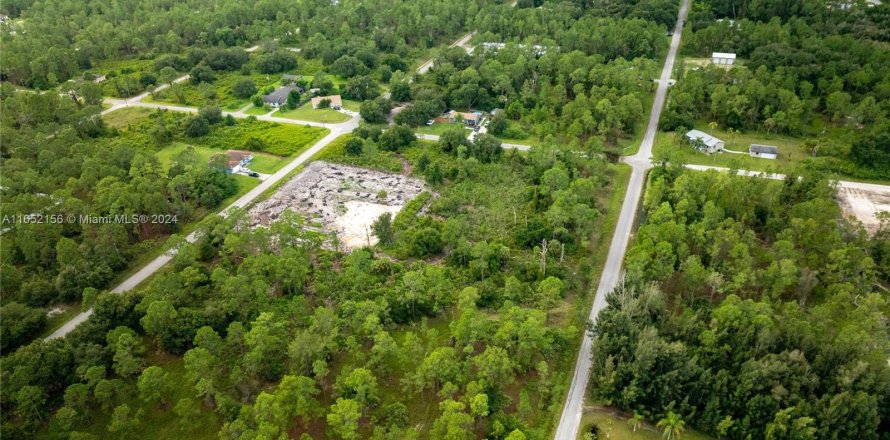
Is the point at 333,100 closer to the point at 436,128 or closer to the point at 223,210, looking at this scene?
the point at 436,128

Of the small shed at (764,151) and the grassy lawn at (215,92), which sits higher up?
the grassy lawn at (215,92)

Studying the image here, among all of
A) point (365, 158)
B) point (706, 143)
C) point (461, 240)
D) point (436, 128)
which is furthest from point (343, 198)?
point (706, 143)

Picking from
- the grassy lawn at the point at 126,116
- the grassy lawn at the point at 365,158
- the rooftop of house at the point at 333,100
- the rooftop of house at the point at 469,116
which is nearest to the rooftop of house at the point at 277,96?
the rooftop of house at the point at 333,100

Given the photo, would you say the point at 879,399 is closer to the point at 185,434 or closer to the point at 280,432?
the point at 280,432

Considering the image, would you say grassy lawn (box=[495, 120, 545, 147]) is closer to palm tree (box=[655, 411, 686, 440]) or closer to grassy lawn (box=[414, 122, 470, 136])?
grassy lawn (box=[414, 122, 470, 136])

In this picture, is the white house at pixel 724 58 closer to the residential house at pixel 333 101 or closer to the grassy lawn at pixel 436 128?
the grassy lawn at pixel 436 128
